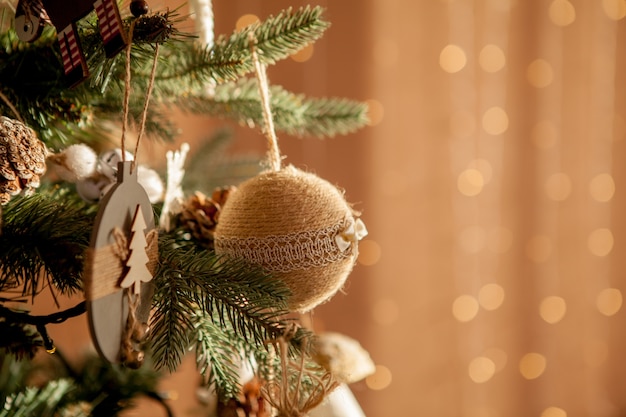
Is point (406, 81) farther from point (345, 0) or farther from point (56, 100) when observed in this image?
point (56, 100)

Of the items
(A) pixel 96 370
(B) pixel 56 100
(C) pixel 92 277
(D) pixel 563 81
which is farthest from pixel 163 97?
(D) pixel 563 81

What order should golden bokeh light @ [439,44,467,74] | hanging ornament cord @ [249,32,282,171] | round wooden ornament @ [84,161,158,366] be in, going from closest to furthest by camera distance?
1. round wooden ornament @ [84,161,158,366]
2. hanging ornament cord @ [249,32,282,171]
3. golden bokeh light @ [439,44,467,74]

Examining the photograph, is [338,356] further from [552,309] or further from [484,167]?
[552,309]

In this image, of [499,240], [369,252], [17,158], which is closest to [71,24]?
[17,158]

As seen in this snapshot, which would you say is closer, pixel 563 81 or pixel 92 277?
pixel 92 277

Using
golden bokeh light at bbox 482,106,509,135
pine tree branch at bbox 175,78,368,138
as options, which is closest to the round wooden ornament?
pine tree branch at bbox 175,78,368,138

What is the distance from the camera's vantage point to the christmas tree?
314 mm

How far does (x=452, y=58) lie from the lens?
43.2 inches

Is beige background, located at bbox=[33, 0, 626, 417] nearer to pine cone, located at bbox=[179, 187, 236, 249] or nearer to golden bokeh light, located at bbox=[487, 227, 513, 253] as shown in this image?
golden bokeh light, located at bbox=[487, 227, 513, 253]

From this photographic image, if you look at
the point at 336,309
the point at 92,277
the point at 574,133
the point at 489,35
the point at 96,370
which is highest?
the point at 489,35

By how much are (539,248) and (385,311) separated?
1.30 feet

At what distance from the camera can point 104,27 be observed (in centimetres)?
32

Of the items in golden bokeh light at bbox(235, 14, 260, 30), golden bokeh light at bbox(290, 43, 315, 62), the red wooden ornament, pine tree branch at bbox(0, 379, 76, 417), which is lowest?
pine tree branch at bbox(0, 379, 76, 417)

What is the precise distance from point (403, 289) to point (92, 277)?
892 millimetres
